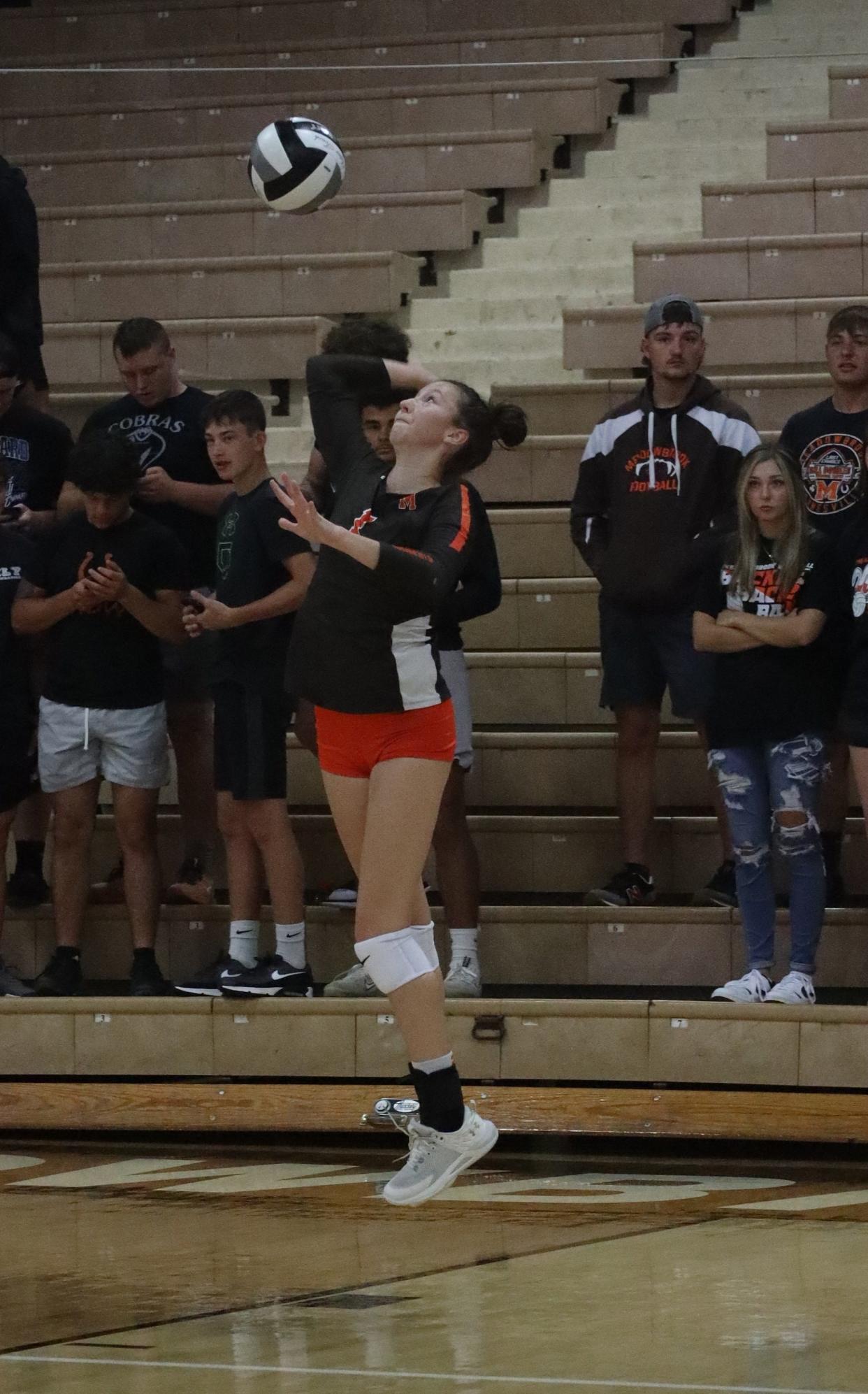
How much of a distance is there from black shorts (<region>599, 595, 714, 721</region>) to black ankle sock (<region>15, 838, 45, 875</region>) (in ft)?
6.67

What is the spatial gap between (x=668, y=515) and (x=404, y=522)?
223 centimetres

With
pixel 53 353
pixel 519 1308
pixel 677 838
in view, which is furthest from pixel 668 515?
pixel 53 353

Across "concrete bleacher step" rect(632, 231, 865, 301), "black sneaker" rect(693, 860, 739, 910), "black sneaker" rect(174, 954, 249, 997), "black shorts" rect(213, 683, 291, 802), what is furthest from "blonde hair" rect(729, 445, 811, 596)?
"concrete bleacher step" rect(632, 231, 865, 301)

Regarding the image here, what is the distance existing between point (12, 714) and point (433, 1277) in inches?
119

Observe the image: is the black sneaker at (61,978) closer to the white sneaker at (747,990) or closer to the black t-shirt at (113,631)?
the black t-shirt at (113,631)

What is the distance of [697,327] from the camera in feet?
21.2

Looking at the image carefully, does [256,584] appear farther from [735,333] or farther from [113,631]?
[735,333]

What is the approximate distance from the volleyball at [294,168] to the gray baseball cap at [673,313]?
1.15 m

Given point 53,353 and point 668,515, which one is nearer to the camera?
point 668,515

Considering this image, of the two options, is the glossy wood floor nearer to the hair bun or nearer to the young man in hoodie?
the young man in hoodie

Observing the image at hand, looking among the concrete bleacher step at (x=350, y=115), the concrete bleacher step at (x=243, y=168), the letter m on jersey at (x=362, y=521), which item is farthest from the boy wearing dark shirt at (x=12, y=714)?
the concrete bleacher step at (x=350, y=115)

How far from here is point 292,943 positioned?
615 cm

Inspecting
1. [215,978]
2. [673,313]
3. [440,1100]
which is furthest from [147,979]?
[673,313]

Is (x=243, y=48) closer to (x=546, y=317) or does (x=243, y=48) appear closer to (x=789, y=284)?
(x=546, y=317)
